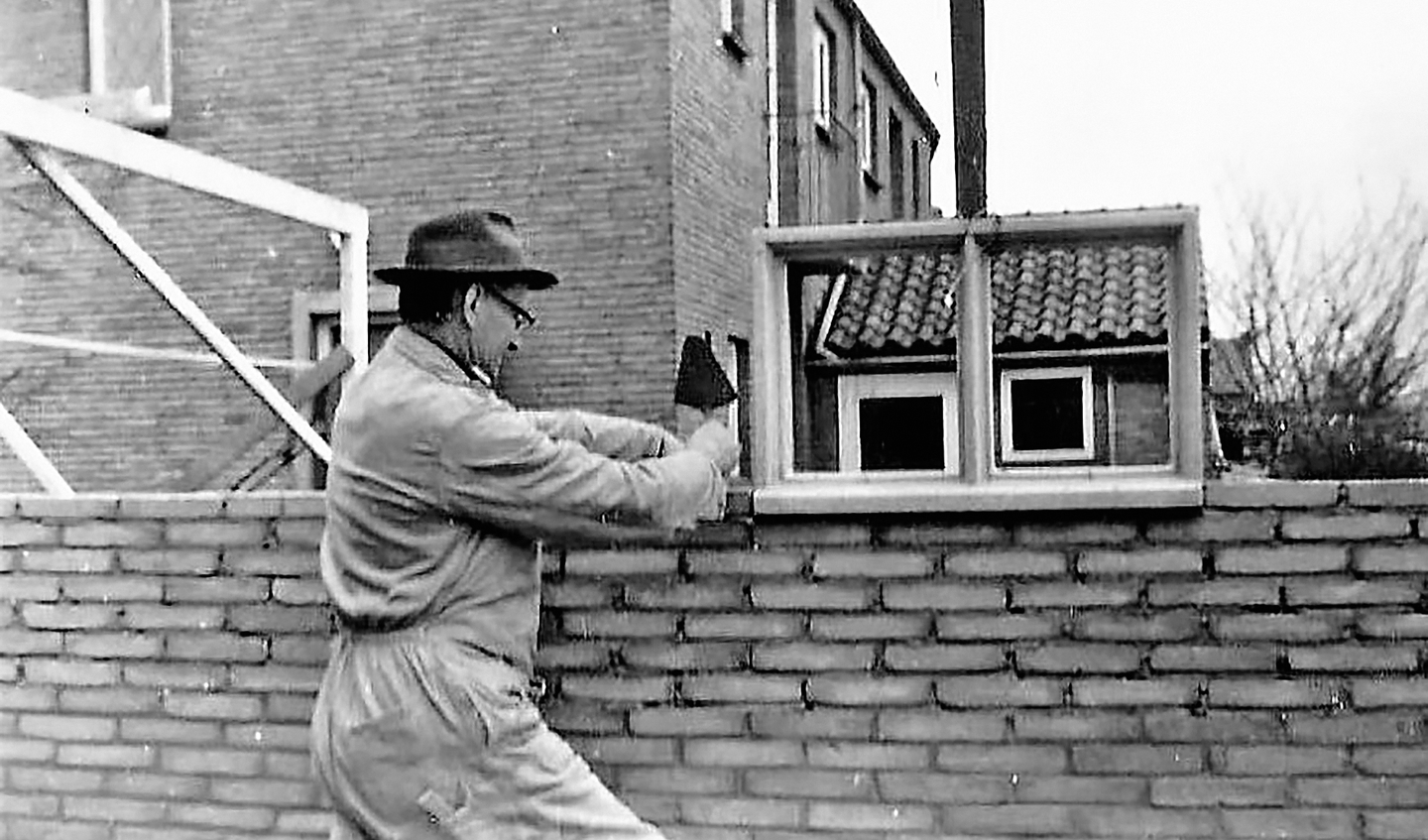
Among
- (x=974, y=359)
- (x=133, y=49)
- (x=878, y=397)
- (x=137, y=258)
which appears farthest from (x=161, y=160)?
(x=133, y=49)

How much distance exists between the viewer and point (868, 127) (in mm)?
11695

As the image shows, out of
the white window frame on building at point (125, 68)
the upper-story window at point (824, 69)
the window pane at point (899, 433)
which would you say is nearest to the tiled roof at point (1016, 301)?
the window pane at point (899, 433)

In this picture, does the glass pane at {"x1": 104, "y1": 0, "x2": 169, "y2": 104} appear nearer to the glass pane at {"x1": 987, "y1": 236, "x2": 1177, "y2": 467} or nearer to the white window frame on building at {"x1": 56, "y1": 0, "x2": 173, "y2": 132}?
the white window frame on building at {"x1": 56, "y1": 0, "x2": 173, "y2": 132}

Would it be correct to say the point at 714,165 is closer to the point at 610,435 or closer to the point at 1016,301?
the point at 1016,301

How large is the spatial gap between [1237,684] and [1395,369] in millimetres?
12264

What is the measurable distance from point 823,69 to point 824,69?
25 mm

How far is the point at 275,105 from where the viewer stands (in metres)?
6.37

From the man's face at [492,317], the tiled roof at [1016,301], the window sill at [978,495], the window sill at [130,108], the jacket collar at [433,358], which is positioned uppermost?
the window sill at [130,108]

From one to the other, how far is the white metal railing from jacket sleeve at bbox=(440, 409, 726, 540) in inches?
85.7

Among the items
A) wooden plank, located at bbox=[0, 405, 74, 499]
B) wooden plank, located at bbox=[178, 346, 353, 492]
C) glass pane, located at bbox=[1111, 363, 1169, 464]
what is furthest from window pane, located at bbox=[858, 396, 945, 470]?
wooden plank, located at bbox=[0, 405, 74, 499]

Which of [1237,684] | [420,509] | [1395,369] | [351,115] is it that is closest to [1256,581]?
[1237,684]

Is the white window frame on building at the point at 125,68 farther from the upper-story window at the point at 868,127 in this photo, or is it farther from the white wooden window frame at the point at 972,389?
the upper-story window at the point at 868,127

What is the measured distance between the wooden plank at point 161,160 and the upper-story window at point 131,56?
7.15ft

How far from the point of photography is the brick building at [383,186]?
5805 mm
